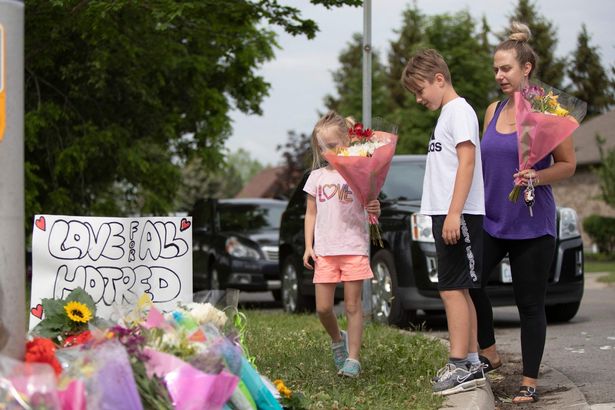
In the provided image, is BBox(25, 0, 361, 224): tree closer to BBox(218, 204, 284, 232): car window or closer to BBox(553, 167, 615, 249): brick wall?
BBox(218, 204, 284, 232): car window

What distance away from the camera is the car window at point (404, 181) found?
408 inches

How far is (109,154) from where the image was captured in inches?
783

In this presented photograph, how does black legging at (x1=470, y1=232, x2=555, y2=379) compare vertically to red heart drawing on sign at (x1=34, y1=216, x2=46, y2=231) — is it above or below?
below

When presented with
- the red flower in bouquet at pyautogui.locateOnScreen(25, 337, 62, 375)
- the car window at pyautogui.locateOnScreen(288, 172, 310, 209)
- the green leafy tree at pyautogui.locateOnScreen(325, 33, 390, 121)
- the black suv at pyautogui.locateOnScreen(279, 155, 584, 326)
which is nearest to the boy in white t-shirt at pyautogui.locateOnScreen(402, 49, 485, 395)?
the red flower in bouquet at pyautogui.locateOnScreen(25, 337, 62, 375)

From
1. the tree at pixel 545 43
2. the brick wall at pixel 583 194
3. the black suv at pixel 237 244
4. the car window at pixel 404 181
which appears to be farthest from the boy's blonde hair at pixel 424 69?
the tree at pixel 545 43

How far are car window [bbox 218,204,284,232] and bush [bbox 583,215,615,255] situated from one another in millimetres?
Result: 21064

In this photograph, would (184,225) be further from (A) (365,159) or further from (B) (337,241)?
(A) (365,159)

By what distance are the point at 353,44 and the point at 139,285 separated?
74.9 m

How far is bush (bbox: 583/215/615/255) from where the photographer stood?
114ft

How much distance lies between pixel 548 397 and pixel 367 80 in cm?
481

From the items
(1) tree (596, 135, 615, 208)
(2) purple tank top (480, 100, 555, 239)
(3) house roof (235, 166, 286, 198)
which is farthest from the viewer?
(3) house roof (235, 166, 286, 198)

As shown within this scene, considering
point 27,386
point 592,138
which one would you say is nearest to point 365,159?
point 27,386

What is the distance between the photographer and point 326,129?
6.42 m

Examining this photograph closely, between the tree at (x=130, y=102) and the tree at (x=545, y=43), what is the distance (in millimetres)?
41247
